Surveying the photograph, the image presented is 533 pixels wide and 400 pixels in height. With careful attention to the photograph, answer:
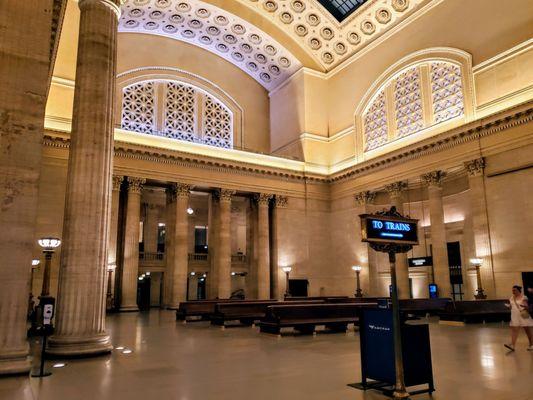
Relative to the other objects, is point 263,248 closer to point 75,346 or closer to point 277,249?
point 277,249

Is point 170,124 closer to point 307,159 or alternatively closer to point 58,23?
point 307,159

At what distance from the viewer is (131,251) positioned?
2231 cm

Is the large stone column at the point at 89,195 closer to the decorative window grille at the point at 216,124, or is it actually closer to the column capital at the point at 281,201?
the column capital at the point at 281,201

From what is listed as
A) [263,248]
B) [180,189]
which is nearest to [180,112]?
[180,189]

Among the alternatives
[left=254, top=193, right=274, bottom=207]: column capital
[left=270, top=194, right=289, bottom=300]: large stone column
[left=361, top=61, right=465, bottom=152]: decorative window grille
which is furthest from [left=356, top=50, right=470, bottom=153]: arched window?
[left=254, top=193, right=274, bottom=207]: column capital

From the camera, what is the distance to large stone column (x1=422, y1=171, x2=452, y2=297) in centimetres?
2066

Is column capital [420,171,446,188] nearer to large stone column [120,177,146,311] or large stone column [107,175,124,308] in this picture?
large stone column [120,177,146,311]

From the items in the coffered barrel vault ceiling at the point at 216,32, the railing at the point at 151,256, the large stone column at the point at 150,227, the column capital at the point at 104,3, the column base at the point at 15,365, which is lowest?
the column base at the point at 15,365

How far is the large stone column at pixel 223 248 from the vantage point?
24125 mm

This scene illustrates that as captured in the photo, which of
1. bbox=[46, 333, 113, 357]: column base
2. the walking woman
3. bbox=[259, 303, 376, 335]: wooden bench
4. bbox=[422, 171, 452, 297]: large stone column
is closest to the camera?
bbox=[46, 333, 113, 357]: column base

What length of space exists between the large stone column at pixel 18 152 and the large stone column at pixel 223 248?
704 inches

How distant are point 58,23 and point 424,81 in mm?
18583

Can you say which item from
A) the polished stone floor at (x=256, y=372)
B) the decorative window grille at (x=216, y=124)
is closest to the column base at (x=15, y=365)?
the polished stone floor at (x=256, y=372)

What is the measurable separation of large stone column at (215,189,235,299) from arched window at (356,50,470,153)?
28.8 ft
